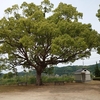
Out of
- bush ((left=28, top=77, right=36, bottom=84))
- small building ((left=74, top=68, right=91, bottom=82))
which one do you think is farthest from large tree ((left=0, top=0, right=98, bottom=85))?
small building ((left=74, top=68, right=91, bottom=82))

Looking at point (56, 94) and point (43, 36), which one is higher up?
point (43, 36)

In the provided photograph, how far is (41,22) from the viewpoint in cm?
1666

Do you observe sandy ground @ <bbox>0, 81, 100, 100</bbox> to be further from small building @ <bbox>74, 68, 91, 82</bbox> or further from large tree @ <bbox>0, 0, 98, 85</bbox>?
small building @ <bbox>74, 68, 91, 82</bbox>

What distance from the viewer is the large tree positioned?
52.5ft

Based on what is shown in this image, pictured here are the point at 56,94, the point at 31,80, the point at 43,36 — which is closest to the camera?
the point at 56,94

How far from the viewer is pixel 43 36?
17109 mm

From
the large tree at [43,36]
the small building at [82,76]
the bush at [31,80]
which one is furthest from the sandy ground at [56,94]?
the small building at [82,76]

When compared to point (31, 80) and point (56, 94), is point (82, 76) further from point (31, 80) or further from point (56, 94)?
point (56, 94)

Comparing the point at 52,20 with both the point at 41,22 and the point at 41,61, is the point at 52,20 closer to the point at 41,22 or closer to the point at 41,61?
the point at 41,22

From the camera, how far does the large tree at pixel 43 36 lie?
1602cm

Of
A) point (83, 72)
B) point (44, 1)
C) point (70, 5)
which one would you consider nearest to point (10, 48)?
point (44, 1)

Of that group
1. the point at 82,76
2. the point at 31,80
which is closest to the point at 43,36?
the point at 31,80

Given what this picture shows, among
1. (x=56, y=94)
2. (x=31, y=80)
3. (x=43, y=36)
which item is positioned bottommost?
(x=56, y=94)

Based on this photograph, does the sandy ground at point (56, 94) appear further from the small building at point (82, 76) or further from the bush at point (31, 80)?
the small building at point (82, 76)
